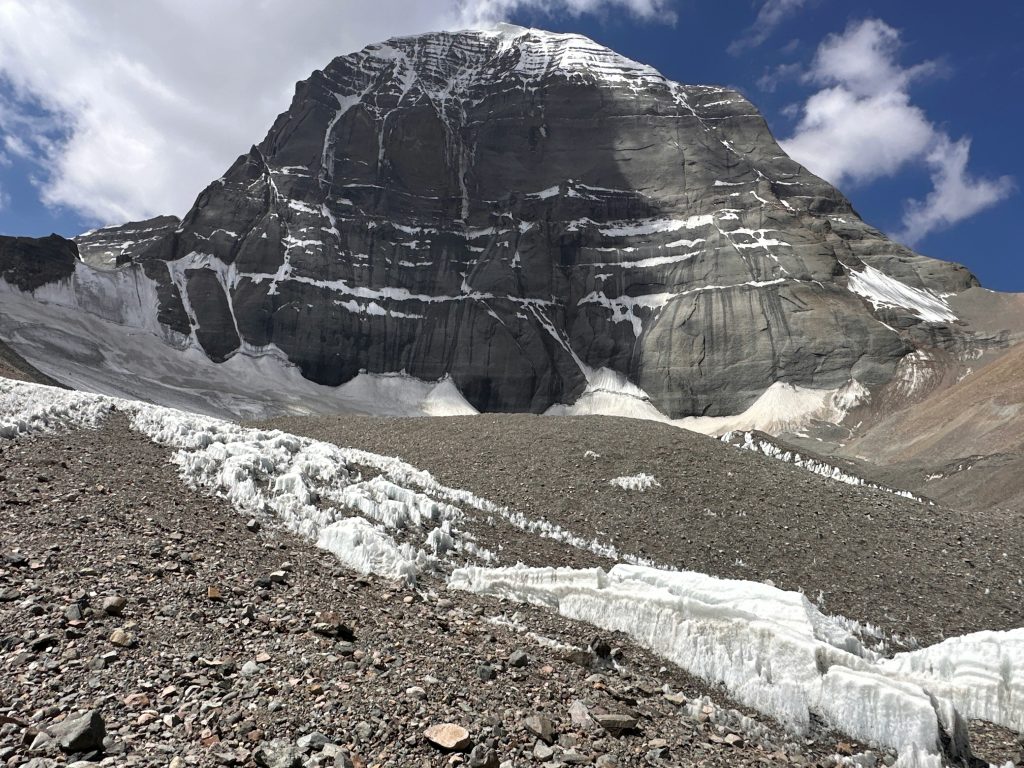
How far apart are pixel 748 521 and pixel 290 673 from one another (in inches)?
585

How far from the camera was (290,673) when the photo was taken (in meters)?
6.54

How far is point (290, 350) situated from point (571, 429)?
103835 millimetres

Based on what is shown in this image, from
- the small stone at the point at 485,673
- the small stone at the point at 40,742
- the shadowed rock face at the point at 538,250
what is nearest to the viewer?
the small stone at the point at 40,742

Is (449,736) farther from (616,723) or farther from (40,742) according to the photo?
(40,742)

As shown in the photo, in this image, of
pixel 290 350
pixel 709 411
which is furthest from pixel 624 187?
pixel 290 350

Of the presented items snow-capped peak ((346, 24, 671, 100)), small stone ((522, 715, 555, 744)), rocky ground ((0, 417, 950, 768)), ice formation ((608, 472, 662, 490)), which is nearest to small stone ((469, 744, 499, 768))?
rocky ground ((0, 417, 950, 768))

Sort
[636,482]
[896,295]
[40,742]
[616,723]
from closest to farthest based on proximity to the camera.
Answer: [40,742], [616,723], [636,482], [896,295]

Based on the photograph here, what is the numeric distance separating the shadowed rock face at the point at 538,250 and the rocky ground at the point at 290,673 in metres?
98.8

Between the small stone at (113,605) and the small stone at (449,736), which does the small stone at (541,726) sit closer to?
the small stone at (449,736)

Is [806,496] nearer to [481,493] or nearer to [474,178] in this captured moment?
[481,493]

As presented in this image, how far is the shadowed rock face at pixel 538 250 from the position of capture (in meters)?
110

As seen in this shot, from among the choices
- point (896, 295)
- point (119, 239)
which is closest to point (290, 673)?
point (896, 295)

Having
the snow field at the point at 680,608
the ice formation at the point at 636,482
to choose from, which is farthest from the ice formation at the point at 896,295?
the snow field at the point at 680,608

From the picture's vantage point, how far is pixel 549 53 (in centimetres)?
17175
